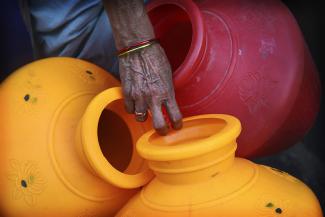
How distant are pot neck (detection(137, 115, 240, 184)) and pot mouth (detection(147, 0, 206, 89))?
16 centimetres

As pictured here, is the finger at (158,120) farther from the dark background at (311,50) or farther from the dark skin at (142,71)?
the dark background at (311,50)

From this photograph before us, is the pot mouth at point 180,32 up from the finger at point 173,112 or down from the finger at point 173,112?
up

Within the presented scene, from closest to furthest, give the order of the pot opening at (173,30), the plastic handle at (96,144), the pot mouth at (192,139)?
the pot mouth at (192,139)
the plastic handle at (96,144)
the pot opening at (173,30)

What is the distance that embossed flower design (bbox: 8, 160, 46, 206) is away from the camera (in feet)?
3.34

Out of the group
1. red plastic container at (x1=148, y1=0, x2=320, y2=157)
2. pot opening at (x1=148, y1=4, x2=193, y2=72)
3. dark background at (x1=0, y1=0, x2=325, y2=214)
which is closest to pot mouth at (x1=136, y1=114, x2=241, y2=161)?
red plastic container at (x1=148, y1=0, x2=320, y2=157)

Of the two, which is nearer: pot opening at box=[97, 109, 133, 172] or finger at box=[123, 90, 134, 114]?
finger at box=[123, 90, 134, 114]

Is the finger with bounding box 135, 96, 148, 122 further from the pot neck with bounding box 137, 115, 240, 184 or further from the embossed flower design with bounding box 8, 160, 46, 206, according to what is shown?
the embossed flower design with bounding box 8, 160, 46, 206

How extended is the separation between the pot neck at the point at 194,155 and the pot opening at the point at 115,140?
23 cm

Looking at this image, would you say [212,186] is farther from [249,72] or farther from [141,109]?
[249,72]

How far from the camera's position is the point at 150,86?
957 mm

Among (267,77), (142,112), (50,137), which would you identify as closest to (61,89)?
(50,137)

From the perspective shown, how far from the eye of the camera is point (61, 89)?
42.9 inches

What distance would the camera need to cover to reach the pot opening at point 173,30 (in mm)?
1237

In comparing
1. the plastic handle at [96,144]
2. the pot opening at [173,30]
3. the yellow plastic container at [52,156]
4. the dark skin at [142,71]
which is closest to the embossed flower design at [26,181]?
the yellow plastic container at [52,156]
